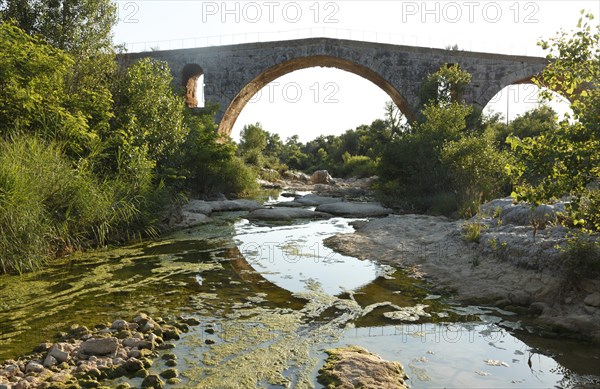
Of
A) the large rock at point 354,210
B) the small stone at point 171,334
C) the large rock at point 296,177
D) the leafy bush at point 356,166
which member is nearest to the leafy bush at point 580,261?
the small stone at point 171,334

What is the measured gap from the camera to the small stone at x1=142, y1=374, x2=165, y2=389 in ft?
11.4

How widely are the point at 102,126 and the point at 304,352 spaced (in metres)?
7.59

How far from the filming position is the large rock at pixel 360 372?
138 inches

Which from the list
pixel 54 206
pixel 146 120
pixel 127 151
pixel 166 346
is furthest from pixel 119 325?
pixel 146 120

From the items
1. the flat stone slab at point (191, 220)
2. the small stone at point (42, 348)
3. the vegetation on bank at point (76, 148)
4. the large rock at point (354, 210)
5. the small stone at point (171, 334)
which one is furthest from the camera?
the large rock at point (354, 210)

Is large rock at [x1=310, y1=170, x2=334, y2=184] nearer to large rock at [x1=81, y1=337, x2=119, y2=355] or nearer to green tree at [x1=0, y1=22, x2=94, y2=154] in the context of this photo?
green tree at [x1=0, y1=22, x2=94, y2=154]

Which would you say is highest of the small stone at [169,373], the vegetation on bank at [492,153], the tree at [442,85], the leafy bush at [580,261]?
the tree at [442,85]

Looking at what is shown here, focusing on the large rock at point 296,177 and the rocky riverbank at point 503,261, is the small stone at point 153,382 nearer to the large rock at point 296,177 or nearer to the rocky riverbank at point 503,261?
the rocky riverbank at point 503,261

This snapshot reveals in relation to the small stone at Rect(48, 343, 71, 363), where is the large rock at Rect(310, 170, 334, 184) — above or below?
below

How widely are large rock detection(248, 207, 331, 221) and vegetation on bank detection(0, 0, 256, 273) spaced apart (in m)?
2.57

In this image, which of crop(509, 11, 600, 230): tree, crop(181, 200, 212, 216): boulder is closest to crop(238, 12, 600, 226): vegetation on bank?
crop(509, 11, 600, 230): tree

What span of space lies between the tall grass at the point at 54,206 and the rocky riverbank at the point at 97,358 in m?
2.85

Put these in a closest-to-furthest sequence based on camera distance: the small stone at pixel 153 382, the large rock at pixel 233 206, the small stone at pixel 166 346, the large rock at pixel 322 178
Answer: the small stone at pixel 153 382 < the small stone at pixel 166 346 < the large rock at pixel 233 206 < the large rock at pixel 322 178

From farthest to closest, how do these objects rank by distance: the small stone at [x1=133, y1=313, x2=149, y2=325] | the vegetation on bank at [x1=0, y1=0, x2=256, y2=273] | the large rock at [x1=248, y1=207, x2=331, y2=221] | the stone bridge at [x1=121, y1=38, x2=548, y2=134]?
the stone bridge at [x1=121, y1=38, x2=548, y2=134] → the large rock at [x1=248, y1=207, x2=331, y2=221] → the vegetation on bank at [x1=0, y1=0, x2=256, y2=273] → the small stone at [x1=133, y1=313, x2=149, y2=325]
